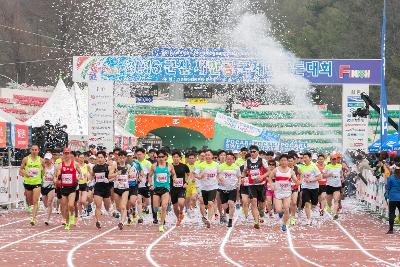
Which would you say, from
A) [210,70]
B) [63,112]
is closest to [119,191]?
[63,112]

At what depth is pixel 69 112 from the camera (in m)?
50.4

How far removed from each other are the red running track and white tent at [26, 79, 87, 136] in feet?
64.4

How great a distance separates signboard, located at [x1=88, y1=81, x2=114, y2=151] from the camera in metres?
48.3

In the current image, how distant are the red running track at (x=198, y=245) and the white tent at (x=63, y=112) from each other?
→ 1964 cm

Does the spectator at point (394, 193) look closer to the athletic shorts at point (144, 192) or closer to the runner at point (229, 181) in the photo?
the runner at point (229, 181)

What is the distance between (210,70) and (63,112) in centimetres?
690

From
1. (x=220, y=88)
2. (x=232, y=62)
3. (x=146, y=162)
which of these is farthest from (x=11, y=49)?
(x=146, y=162)

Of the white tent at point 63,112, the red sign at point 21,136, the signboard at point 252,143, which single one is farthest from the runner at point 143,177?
the signboard at point 252,143

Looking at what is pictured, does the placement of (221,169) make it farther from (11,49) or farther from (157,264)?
(11,49)

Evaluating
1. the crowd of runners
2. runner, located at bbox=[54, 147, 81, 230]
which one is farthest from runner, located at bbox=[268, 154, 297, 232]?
runner, located at bbox=[54, 147, 81, 230]

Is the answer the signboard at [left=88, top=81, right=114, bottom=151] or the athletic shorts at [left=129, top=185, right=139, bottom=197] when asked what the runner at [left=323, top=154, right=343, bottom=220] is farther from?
the signboard at [left=88, top=81, right=114, bottom=151]

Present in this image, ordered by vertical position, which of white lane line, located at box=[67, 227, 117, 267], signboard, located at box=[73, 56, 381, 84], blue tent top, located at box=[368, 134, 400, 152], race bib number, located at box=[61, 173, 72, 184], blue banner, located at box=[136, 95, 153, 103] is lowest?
white lane line, located at box=[67, 227, 117, 267]

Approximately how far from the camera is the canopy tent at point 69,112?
4819 centimetres


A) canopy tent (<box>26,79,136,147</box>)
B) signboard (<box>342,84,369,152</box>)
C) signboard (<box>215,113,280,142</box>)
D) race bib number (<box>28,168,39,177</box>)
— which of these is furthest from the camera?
signboard (<box>215,113,280,142</box>)
